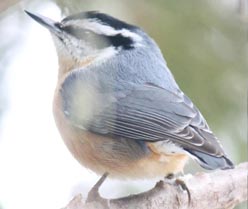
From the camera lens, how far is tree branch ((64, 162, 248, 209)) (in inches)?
80.9

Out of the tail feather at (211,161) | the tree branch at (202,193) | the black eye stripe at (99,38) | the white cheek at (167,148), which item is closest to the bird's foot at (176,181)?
the tree branch at (202,193)

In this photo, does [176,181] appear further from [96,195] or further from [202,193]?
[96,195]

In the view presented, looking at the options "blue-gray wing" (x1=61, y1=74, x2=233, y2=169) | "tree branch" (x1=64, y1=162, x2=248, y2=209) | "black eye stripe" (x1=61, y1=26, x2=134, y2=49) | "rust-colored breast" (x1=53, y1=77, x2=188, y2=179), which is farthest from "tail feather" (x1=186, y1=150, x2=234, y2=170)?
"black eye stripe" (x1=61, y1=26, x2=134, y2=49)

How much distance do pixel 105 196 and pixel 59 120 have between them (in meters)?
0.33

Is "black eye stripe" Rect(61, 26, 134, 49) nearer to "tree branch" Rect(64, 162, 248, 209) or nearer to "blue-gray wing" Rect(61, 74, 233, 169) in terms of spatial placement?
"blue-gray wing" Rect(61, 74, 233, 169)

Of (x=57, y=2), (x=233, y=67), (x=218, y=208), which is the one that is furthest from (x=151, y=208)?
(x=57, y=2)

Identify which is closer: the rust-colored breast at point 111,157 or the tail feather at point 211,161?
the tail feather at point 211,161

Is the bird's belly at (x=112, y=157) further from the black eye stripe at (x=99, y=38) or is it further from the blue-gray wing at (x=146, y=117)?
the black eye stripe at (x=99, y=38)

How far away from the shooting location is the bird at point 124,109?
1.86 metres

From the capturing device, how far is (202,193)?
214cm

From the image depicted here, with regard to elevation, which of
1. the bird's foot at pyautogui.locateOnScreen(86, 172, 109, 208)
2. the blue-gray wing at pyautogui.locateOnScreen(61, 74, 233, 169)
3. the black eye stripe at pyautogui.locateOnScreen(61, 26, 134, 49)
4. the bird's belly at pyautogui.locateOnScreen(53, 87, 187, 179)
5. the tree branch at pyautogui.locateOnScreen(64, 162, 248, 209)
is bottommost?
the tree branch at pyautogui.locateOnScreen(64, 162, 248, 209)

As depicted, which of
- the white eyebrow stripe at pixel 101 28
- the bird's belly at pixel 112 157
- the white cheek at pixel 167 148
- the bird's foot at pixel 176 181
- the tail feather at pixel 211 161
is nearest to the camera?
the white eyebrow stripe at pixel 101 28

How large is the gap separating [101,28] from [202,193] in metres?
0.75

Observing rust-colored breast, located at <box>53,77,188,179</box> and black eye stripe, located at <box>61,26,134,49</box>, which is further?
rust-colored breast, located at <box>53,77,188,179</box>
